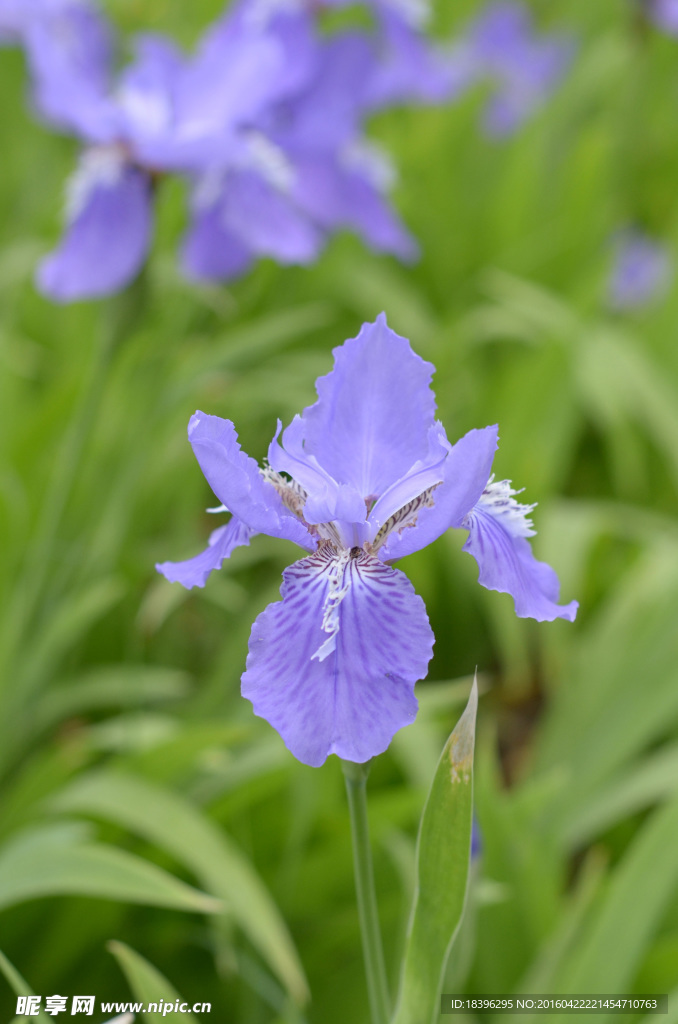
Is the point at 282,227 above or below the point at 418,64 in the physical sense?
below

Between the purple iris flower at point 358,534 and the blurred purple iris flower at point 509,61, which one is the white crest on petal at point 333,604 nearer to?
the purple iris flower at point 358,534

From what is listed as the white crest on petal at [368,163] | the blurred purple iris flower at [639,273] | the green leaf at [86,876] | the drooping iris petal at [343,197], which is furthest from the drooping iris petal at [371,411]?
the blurred purple iris flower at [639,273]

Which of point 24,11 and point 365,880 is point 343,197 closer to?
point 24,11

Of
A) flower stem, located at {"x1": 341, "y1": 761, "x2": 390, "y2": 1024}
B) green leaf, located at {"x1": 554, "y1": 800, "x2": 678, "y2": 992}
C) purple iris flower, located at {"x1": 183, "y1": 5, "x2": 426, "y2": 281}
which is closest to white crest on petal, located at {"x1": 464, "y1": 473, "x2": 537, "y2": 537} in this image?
flower stem, located at {"x1": 341, "y1": 761, "x2": 390, "y2": 1024}

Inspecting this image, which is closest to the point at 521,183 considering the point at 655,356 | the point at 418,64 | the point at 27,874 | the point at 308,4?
the point at 418,64

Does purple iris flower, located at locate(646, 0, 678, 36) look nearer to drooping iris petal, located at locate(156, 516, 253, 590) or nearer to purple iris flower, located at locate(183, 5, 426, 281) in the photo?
purple iris flower, located at locate(183, 5, 426, 281)

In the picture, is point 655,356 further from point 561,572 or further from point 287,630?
point 287,630
